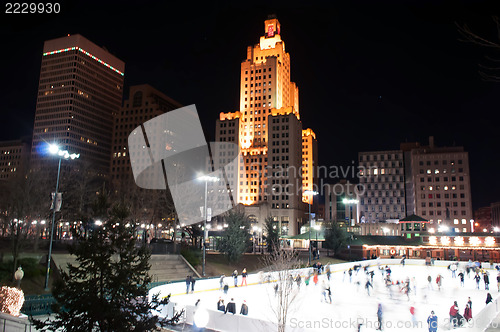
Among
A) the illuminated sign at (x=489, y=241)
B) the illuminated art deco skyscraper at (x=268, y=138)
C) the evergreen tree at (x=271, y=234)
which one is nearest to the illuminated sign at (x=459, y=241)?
the illuminated sign at (x=489, y=241)

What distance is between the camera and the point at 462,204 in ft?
375

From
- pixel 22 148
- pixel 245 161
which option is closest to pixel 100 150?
pixel 22 148

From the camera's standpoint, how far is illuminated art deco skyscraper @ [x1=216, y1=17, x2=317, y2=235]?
4692 inches

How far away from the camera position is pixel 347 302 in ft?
84.4

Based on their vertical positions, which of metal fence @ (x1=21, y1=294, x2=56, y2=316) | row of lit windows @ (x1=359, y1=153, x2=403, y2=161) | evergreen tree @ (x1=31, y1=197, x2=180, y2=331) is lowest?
metal fence @ (x1=21, y1=294, x2=56, y2=316)

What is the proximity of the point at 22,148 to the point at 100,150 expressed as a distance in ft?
101

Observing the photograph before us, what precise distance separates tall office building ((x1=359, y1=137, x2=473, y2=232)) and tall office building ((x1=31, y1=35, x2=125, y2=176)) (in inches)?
3900

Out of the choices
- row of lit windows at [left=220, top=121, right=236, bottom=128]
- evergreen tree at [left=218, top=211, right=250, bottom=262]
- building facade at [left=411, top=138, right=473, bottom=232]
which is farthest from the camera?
row of lit windows at [left=220, top=121, right=236, bottom=128]

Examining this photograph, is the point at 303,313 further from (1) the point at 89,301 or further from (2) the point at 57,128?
(2) the point at 57,128

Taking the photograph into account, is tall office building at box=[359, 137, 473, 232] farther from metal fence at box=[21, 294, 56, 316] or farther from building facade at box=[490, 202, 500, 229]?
metal fence at box=[21, 294, 56, 316]

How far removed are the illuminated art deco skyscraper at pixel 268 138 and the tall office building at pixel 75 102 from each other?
55955 millimetres

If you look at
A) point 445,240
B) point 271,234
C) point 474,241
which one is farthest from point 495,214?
point 271,234

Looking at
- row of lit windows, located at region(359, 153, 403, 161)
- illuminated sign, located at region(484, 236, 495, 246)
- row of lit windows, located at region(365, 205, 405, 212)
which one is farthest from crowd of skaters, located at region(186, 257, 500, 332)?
row of lit windows, located at region(359, 153, 403, 161)

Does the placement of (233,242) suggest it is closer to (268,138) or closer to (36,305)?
(36,305)
